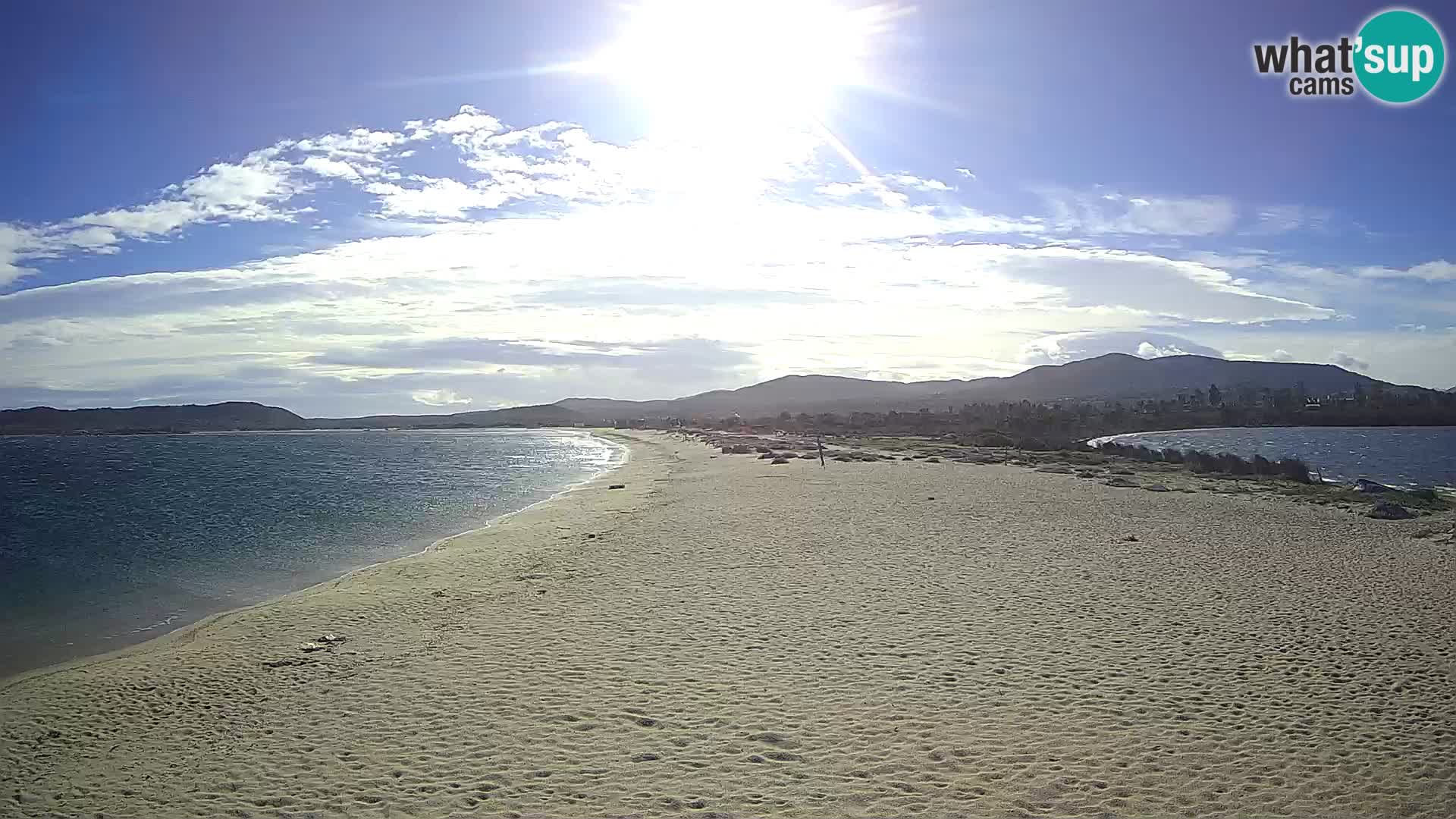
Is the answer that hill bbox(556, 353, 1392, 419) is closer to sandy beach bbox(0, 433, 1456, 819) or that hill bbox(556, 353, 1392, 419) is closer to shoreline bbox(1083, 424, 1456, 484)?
shoreline bbox(1083, 424, 1456, 484)

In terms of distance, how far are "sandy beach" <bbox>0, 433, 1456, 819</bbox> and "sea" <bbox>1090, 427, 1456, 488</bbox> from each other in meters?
30.5

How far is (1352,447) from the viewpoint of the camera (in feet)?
240

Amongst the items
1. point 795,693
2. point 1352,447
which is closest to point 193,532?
point 795,693

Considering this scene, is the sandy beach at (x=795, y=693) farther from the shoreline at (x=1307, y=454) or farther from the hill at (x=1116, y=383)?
the hill at (x=1116, y=383)

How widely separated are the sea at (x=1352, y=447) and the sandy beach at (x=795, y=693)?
30.5 meters

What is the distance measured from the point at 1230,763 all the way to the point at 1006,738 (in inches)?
61.9

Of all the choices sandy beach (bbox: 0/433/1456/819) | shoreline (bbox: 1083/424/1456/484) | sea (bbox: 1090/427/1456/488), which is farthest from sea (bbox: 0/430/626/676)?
sea (bbox: 1090/427/1456/488)

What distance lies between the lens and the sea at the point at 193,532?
47.9ft

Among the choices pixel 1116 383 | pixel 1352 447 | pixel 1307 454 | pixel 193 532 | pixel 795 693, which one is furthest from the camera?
pixel 1116 383

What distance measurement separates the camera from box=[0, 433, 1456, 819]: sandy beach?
6.25m

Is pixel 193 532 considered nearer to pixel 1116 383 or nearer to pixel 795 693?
pixel 795 693

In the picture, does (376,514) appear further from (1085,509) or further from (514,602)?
(1085,509)

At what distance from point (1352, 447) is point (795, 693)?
82877 millimetres

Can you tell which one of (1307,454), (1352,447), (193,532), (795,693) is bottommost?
(193,532)
